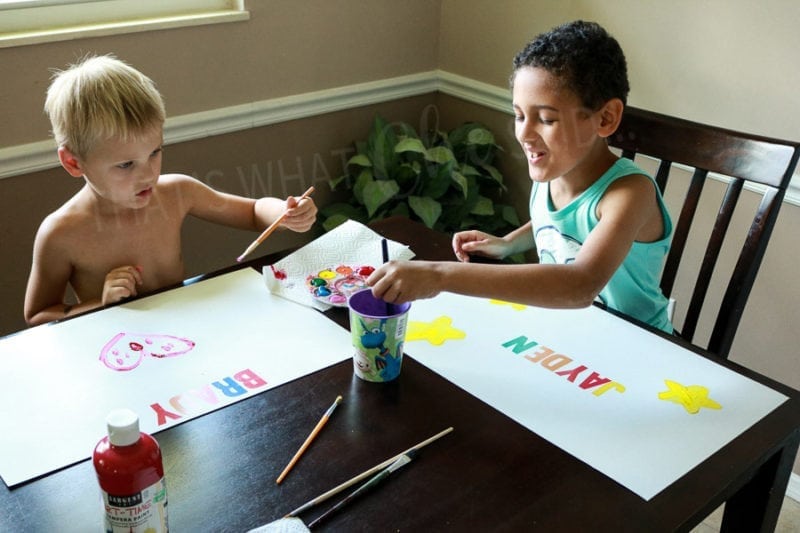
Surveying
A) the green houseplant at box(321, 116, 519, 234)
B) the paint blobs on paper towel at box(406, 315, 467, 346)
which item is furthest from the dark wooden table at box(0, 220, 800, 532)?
the green houseplant at box(321, 116, 519, 234)

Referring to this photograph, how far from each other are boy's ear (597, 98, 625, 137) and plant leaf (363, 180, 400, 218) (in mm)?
1020

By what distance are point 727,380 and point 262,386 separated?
654 mm

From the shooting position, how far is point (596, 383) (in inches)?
42.1

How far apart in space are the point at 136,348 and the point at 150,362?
0.05 metres

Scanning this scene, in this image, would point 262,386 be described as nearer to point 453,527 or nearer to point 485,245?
point 453,527

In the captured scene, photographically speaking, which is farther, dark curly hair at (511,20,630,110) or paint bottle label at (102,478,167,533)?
dark curly hair at (511,20,630,110)

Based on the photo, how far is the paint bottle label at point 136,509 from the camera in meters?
0.71

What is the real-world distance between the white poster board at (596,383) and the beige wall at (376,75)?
3.01 feet

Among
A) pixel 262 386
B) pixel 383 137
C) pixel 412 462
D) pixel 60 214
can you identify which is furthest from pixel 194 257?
pixel 412 462

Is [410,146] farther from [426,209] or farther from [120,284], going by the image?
[120,284]

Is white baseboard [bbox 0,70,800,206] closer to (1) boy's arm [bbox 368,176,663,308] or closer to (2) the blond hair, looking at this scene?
(2) the blond hair

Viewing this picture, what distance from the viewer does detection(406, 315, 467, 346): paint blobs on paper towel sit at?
116 centimetres

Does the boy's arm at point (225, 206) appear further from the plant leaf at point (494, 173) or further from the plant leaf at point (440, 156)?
the plant leaf at point (494, 173)

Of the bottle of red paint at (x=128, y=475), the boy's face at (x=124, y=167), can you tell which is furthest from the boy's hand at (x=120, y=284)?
the bottle of red paint at (x=128, y=475)
